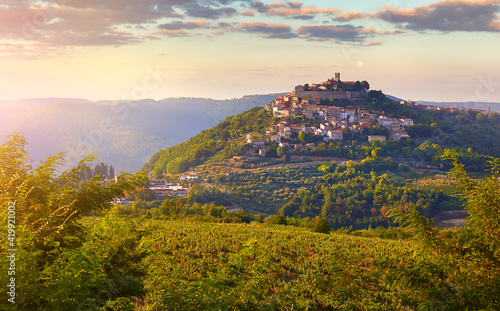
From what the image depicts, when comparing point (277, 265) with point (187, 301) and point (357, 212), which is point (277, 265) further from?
point (357, 212)

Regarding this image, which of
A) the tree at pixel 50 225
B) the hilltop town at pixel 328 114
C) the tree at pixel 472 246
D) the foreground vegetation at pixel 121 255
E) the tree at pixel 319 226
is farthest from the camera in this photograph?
the hilltop town at pixel 328 114

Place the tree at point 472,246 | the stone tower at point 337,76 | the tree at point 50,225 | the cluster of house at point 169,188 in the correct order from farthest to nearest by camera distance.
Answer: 1. the stone tower at point 337,76
2. the cluster of house at point 169,188
3. the tree at point 472,246
4. the tree at point 50,225

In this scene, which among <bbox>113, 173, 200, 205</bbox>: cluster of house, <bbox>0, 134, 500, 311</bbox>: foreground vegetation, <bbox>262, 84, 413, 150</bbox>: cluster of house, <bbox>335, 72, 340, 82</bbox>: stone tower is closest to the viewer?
<bbox>0, 134, 500, 311</bbox>: foreground vegetation

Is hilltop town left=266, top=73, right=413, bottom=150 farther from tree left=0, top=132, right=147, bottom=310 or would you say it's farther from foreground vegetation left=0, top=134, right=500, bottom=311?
tree left=0, top=132, right=147, bottom=310

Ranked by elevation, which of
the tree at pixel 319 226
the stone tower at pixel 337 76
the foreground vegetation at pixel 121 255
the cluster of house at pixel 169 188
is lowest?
the cluster of house at pixel 169 188

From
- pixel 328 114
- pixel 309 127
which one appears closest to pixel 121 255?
pixel 309 127

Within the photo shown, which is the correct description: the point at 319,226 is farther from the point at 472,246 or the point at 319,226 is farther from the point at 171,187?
the point at 171,187

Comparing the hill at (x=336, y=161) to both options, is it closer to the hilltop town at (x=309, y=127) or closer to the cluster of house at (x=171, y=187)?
the hilltop town at (x=309, y=127)

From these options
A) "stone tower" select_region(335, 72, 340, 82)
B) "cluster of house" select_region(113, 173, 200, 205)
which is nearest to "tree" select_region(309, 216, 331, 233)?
"cluster of house" select_region(113, 173, 200, 205)

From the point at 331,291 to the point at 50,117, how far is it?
696 ft

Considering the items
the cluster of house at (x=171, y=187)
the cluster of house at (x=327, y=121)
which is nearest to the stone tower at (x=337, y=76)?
the cluster of house at (x=327, y=121)

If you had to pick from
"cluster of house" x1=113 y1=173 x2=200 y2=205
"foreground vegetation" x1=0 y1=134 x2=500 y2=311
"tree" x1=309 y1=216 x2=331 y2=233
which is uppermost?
"foreground vegetation" x1=0 y1=134 x2=500 y2=311

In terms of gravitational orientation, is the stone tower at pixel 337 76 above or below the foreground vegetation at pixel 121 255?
above

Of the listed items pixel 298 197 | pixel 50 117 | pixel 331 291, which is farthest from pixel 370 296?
pixel 50 117
